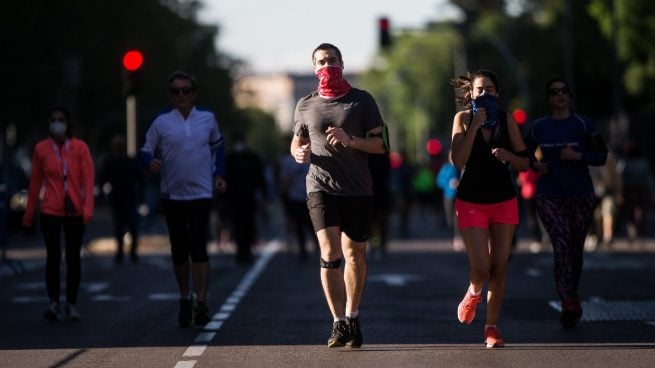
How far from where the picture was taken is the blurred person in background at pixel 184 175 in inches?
537

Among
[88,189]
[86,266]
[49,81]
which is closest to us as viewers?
[88,189]

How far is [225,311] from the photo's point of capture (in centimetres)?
1507

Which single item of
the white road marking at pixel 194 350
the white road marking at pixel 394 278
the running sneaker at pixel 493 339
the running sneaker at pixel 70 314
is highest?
the running sneaker at pixel 493 339

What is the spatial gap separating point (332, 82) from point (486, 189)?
1262 mm

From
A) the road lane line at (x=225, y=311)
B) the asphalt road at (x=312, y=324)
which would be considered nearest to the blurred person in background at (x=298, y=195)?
the road lane line at (x=225, y=311)

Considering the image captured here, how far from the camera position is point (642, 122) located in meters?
66.1

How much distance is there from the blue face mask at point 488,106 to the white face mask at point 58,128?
444 centimetres

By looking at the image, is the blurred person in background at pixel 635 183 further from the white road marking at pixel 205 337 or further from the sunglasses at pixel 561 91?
Result: the white road marking at pixel 205 337

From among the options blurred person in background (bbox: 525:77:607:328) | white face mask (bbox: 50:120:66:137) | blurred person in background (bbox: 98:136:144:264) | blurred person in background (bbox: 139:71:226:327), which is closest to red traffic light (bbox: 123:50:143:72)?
blurred person in background (bbox: 98:136:144:264)

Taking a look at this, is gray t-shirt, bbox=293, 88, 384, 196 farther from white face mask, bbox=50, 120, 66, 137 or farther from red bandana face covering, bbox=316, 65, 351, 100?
white face mask, bbox=50, 120, 66, 137

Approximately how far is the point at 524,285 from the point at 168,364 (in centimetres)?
860

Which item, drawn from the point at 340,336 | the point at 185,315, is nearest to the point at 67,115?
the point at 185,315

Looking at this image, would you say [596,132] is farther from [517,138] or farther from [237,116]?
[237,116]

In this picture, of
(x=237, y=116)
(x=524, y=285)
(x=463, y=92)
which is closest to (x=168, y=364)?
(x=463, y=92)
